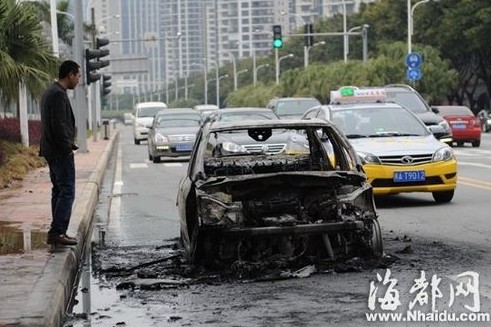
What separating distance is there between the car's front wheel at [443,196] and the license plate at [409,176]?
71 cm

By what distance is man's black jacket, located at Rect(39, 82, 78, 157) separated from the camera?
9.88 meters

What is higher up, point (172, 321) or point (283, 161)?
point (283, 161)

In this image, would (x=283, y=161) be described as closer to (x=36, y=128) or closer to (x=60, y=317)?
(x=60, y=317)

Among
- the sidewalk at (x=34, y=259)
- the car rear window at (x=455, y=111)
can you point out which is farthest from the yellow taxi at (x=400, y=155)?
the car rear window at (x=455, y=111)

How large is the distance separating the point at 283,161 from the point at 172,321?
4.09m

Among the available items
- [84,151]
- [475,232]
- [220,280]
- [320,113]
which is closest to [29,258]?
[220,280]

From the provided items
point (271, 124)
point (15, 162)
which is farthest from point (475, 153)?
point (271, 124)

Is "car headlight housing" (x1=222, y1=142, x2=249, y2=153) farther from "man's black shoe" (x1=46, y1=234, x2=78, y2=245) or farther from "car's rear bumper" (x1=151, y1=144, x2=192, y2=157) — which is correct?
"car's rear bumper" (x1=151, y1=144, x2=192, y2=157)

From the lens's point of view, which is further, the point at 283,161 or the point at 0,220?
the point at 0,220

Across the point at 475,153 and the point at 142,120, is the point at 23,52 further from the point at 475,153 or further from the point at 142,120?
the point at 142,120

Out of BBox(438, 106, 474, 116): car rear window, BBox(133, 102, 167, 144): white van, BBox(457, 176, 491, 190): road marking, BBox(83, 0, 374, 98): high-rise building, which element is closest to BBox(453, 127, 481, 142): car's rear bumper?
BBox(438, 106, 474, 116): car rear window

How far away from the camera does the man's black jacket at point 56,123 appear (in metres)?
9.88

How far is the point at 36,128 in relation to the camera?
104ft

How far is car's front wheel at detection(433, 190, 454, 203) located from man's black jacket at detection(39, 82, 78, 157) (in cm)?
651
